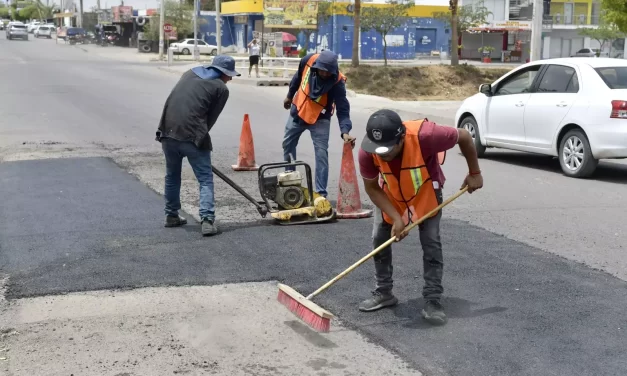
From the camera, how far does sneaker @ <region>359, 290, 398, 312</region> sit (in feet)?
17.5

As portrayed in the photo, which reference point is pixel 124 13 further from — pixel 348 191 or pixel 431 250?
pixel 431 250

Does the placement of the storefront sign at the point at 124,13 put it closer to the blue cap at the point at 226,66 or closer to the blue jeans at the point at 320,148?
the blue jeans at the point at 320,148

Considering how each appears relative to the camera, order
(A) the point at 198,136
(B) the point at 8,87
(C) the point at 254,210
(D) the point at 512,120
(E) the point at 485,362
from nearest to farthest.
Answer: (E) the point at 485,362, (A) the point at 198,136, (C) the point at 254,210, (D) the point at 512,120, (B) the point at 8,87

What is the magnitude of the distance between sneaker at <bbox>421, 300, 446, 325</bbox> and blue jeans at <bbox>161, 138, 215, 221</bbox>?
2776mm

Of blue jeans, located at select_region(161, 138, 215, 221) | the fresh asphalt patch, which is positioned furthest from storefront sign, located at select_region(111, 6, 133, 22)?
blue jeans, located at select_region(161, 138, 215, 221)

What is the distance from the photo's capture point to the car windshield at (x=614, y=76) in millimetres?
10836

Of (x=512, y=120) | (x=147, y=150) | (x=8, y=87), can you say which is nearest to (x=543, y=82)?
(x=512, y=120)

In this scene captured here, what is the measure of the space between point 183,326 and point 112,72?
32464 millimetres

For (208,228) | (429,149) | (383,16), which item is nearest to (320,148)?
(208,228)

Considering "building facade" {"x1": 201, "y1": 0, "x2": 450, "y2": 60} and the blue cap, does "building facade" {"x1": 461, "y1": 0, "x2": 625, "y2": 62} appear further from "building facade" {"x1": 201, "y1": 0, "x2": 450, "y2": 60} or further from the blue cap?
the blue cap

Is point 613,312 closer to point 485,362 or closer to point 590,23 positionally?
point 485,362

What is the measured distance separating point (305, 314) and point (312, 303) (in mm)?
83

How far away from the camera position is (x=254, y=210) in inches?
334

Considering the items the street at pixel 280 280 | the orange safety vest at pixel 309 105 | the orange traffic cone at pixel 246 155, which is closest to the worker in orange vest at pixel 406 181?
the street at pixel 280 280
